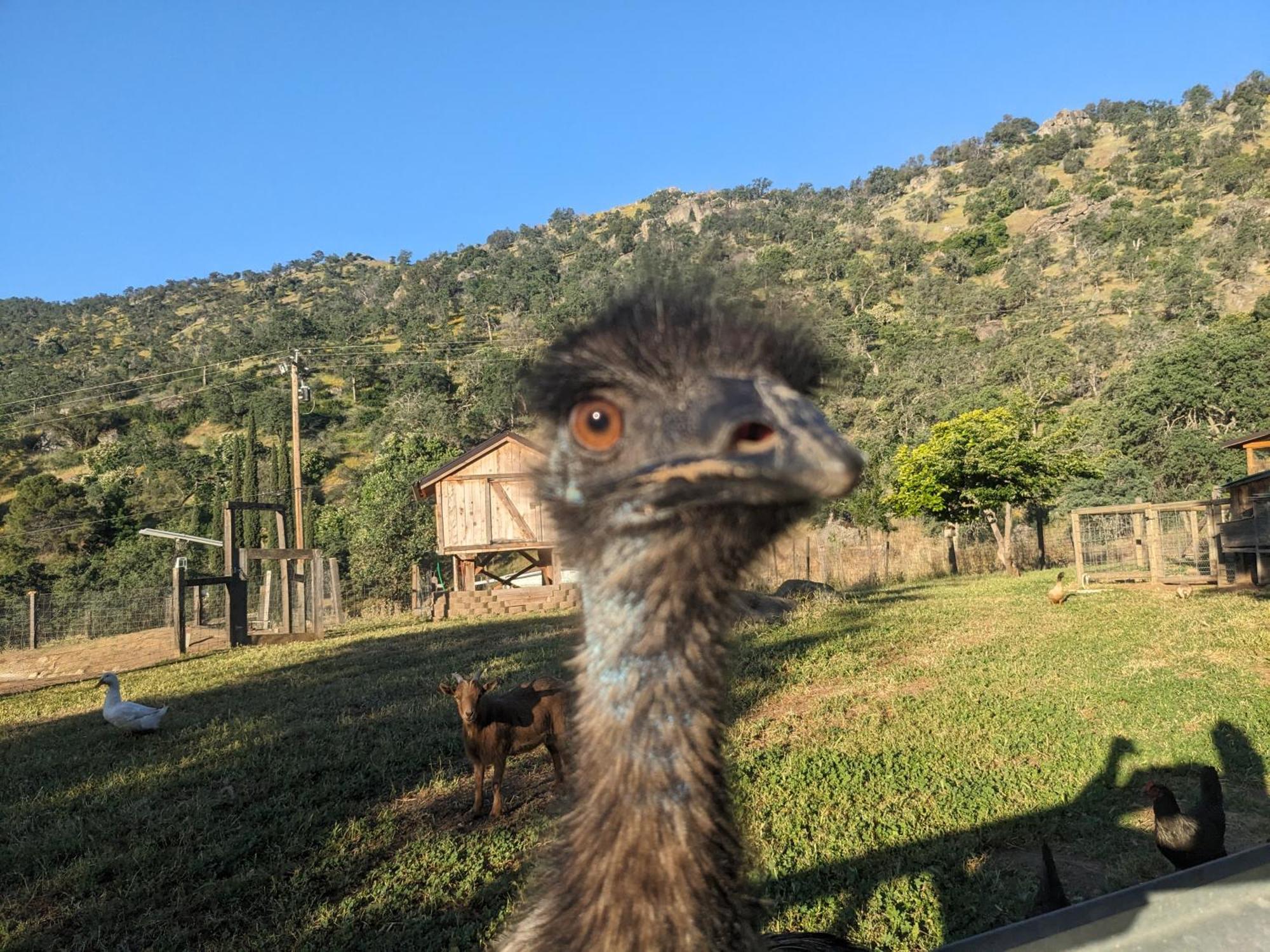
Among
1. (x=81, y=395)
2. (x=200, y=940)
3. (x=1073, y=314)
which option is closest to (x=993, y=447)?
(x=200, y=940)

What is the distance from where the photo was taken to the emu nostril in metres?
1.07

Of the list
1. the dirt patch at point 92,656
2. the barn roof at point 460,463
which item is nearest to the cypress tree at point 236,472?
the dirt patch at point 92,656

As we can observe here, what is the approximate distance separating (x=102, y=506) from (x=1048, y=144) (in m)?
118

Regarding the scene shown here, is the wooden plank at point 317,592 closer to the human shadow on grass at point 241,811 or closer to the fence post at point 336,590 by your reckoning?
the fence post at point 336,590

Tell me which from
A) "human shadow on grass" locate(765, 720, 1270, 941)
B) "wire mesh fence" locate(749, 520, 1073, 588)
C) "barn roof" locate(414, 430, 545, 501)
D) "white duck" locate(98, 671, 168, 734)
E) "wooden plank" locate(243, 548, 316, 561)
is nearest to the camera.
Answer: "human shadow on grass" locate(765, 720, 1270, 941)

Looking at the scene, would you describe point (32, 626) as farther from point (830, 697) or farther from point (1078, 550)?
point (1078, 550)

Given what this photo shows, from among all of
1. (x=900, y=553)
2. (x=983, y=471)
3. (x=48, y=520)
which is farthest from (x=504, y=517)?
(x=48, y=520)

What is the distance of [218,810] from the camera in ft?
16.4

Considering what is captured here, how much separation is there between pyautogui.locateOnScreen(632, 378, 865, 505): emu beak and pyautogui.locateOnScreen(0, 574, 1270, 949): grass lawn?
80 cm

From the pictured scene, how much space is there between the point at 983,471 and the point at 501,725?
20985 millimetres

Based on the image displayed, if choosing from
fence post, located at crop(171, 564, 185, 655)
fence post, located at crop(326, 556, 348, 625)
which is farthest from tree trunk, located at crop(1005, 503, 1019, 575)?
fence post, located at crop(171, 564, 185, 655)

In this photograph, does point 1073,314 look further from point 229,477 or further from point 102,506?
point 102,506

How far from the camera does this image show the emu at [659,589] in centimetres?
112

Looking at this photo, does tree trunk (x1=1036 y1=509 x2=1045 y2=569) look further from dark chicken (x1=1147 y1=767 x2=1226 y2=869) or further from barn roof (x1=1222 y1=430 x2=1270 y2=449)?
dark chicken (x1=1147 y1=767 x2=1226 y2=869)
